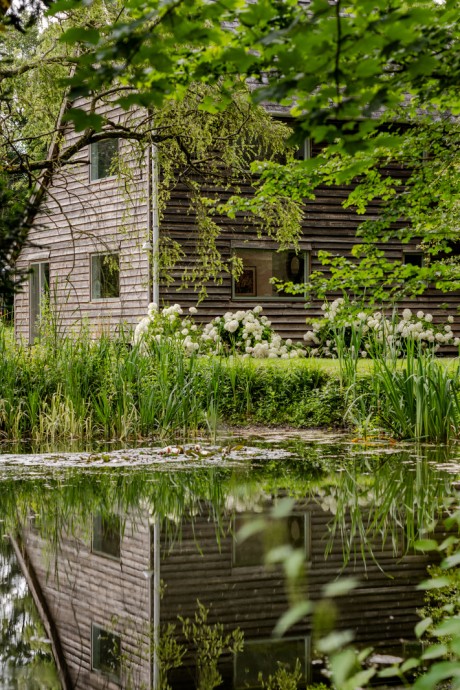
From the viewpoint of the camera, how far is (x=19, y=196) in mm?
3945

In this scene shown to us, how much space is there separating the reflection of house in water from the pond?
0.04ft

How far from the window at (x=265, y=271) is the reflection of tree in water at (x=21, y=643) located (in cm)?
1273

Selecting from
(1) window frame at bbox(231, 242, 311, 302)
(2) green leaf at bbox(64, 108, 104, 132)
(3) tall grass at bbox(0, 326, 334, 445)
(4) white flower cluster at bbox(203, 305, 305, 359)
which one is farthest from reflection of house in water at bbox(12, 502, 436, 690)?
(1) window frame at bbox(231, 242, 311, 302)

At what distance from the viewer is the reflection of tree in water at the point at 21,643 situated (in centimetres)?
320

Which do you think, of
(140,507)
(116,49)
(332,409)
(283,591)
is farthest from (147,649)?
(332,409)

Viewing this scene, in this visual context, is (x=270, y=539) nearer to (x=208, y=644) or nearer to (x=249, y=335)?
(x=208, y=644)

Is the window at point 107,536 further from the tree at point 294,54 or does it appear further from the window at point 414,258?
the window at point 414,258

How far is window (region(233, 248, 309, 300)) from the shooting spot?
56.4 feet

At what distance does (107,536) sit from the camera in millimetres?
5473

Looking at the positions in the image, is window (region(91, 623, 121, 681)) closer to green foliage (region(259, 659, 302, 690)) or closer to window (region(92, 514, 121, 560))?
green foliage (region(259, 659, 302, 690))

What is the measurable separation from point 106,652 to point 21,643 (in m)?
0.38

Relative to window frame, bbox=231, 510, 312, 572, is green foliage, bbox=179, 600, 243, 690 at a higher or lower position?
higher

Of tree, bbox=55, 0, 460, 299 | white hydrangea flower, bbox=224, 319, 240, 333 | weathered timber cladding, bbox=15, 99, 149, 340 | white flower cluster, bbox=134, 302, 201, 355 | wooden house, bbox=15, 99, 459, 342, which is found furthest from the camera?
weathered timber cladding, bbox=15, 99, 149, 340

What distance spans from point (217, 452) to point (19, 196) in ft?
16.7
